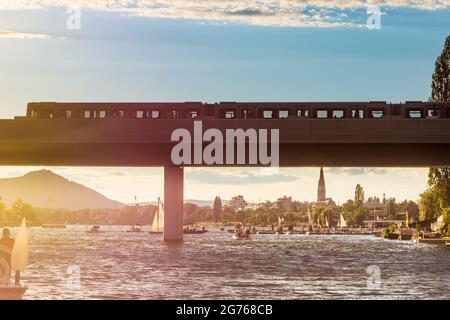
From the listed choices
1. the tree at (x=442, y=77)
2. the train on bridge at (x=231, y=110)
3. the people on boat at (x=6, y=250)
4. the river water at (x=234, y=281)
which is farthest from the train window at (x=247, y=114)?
the people on boat at (x=6, y=250)

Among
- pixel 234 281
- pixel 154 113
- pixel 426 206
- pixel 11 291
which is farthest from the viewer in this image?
pixel 426 206

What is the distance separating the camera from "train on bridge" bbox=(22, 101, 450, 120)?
94188mm

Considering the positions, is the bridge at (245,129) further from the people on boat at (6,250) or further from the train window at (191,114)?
the people on boat at (6,250)

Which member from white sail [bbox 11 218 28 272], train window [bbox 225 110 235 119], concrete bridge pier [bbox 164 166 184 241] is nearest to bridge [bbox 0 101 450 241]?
train window [bbox 225 110 235 119]

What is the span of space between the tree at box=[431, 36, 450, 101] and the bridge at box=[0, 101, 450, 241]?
28526mm

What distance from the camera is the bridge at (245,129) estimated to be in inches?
3573

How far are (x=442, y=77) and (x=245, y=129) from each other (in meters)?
48.4

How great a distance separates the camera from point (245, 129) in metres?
92.6

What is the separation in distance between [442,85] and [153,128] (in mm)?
52731

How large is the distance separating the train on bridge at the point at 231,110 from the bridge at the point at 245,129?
105 millimetres

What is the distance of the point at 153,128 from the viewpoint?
9481 cm

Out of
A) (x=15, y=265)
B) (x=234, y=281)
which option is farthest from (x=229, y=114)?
(x=15, y=265)

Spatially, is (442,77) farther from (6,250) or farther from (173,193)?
(6,250)
